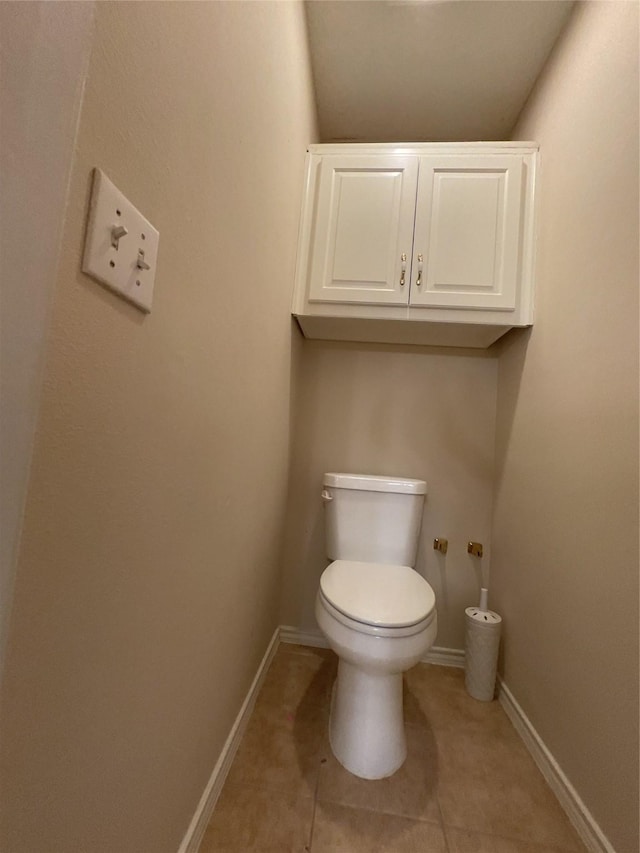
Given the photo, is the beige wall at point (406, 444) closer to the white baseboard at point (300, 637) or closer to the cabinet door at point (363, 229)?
the white baseboard at point (300, 637)

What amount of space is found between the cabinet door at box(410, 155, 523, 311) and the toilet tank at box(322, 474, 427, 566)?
72 centimetres

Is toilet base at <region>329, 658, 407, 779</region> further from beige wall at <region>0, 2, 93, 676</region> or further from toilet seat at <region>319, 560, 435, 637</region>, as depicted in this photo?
beige wall at <region>0, 2, 93, 676</region>

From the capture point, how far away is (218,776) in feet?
2.90

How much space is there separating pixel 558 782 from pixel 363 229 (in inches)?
72.3

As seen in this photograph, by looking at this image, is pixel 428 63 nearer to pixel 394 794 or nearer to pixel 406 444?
pixel 406 444

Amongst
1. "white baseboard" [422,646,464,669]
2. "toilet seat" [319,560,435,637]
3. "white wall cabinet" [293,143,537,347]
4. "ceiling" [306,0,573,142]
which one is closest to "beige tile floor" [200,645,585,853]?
"white baseboard" [422,646,464,669]

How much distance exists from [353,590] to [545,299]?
3.83 feet

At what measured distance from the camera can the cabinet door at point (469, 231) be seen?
1.33 metres

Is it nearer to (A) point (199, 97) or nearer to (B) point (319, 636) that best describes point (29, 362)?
(A) point (199, 97)

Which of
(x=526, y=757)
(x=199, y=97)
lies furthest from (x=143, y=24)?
(x=526, y=757)

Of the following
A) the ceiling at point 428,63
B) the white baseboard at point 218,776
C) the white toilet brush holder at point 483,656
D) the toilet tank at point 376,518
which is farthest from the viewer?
the toilet tank at point 376,518

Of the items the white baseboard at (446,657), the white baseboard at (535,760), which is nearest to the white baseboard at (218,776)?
the white baseboard at (535,760)

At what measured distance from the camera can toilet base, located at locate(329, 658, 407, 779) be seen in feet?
3.25

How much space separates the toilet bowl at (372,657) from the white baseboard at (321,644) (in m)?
0.46
